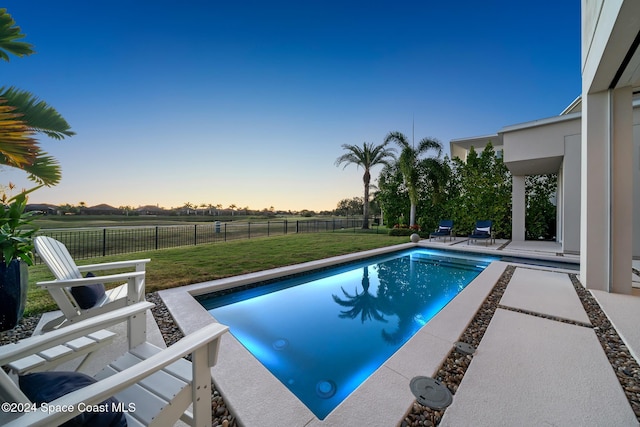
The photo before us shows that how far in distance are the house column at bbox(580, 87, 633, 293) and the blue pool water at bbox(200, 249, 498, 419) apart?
2.26 meters

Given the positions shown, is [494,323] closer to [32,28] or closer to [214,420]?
[214,420]

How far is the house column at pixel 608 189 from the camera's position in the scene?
153 inches

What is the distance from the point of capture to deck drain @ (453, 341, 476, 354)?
2.40 meters

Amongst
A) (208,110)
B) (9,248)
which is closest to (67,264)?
(9,248)

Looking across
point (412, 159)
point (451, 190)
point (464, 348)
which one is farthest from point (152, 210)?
point (464, 348)

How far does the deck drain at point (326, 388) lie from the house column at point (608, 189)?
4950 millimetres

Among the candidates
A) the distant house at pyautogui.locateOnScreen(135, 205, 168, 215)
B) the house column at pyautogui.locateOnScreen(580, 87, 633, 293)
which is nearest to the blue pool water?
the house column at pyautogui.locateOnScreen(580, 87, 633, 293)

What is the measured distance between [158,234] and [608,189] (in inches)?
500

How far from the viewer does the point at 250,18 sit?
7.95m

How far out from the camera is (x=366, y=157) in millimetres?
16562

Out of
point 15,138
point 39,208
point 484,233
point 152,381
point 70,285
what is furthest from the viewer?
point 484,233

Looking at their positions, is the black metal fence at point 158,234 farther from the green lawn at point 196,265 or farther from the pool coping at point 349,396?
the pool coping at point 349,396

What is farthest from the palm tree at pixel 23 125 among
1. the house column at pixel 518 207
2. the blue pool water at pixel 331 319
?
the house column at pixel 518 207

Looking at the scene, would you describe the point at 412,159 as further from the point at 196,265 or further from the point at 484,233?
the point at 196,265
